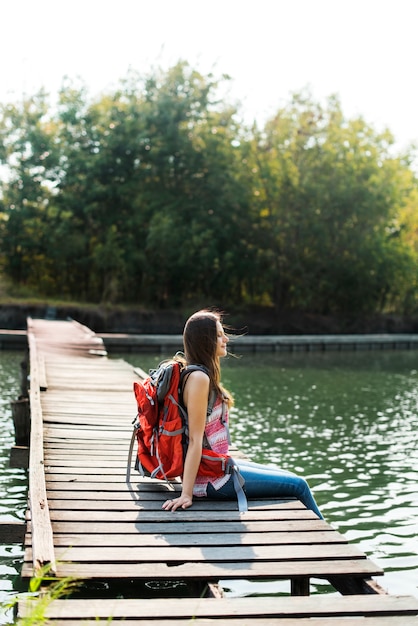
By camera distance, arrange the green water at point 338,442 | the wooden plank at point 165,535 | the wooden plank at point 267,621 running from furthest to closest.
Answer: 1. the green water at point 338,442
2. the wooden plank at point 165,535
3. the wooden plank at point 267,621

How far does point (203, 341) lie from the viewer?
464 centimetres

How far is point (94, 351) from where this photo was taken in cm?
1564

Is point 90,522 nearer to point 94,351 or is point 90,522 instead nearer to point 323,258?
point 94,351

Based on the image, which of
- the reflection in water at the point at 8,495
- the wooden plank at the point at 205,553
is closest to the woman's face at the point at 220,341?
the wooden plank at the point at 205,553

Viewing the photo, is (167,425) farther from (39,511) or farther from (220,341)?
(39,511)

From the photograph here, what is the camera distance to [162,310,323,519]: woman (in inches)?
179

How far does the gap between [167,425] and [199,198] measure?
27.6 metres

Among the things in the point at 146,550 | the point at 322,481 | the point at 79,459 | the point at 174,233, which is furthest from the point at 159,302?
the point at 146,550

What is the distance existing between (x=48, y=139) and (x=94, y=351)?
61.9ft

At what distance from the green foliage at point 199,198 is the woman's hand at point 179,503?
2593cm

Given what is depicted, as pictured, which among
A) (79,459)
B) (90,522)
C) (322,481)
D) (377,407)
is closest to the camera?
(90,522)

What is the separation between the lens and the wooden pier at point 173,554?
3.29 m

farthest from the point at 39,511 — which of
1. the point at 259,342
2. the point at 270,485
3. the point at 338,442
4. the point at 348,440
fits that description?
the point at 259,342

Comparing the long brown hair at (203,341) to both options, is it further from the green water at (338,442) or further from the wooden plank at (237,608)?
the green water at (338,442)
